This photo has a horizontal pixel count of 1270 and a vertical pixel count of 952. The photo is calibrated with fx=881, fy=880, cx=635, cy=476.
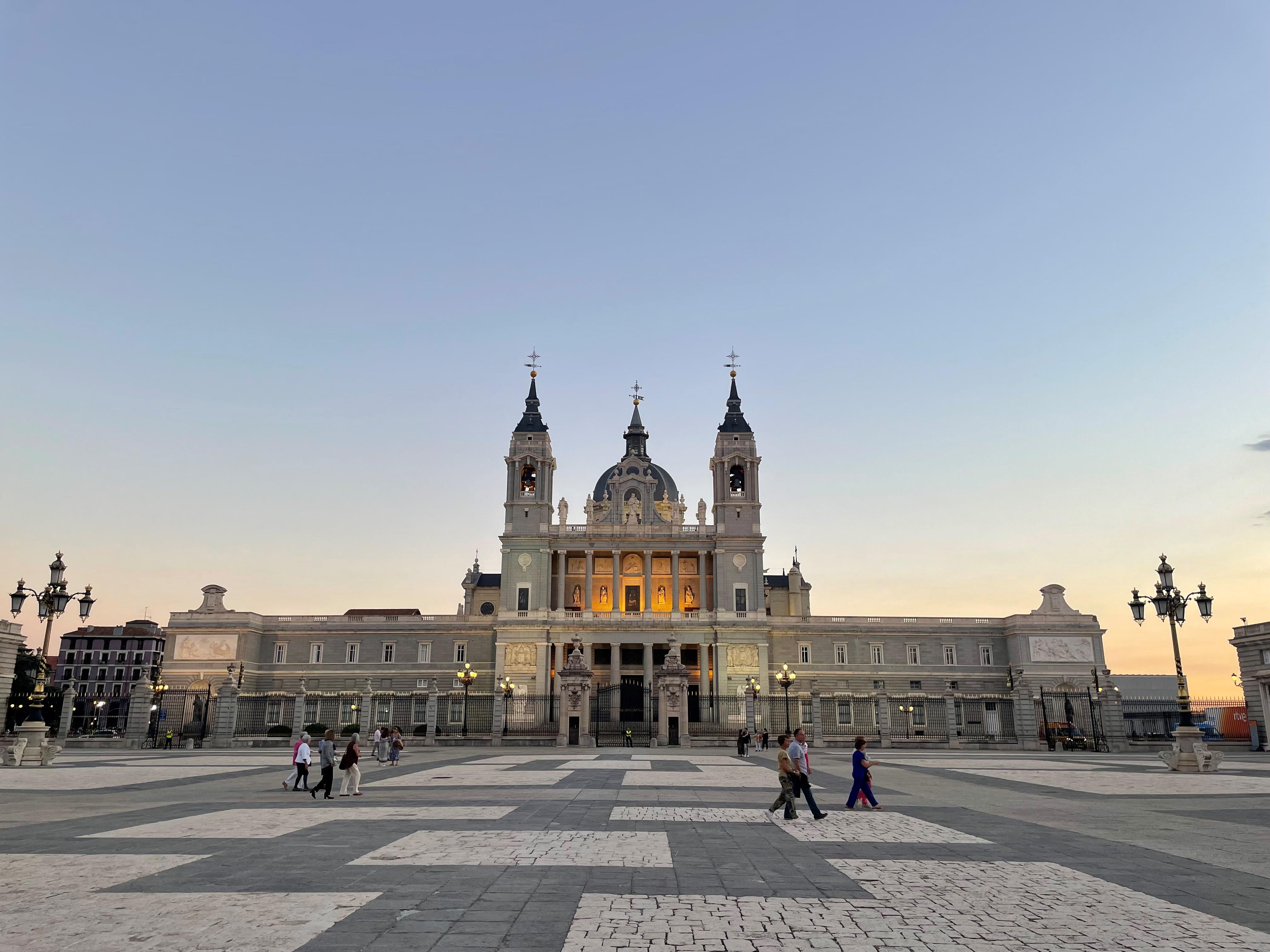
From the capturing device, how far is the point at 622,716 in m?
65.3

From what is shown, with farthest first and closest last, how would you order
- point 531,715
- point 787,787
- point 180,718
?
point 180,718 → point 531,715 → point 787,787

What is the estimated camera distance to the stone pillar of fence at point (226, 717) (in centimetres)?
4675

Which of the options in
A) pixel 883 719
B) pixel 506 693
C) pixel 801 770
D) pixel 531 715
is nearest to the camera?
pixel 801 770

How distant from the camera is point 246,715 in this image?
66.9m

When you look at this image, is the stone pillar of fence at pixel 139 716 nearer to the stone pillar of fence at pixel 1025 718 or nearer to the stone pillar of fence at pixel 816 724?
the stone pillar of fence at pixel 816 724

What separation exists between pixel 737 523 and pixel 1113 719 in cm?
3792

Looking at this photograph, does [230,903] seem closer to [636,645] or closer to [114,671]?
[636,645]

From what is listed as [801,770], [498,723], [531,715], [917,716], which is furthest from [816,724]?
[801,770]

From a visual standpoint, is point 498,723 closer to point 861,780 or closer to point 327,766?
point 327,766

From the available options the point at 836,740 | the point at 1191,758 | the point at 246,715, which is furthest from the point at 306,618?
the point at 1191,758

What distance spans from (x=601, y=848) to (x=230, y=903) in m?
4.71

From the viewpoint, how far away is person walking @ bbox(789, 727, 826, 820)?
568 inches

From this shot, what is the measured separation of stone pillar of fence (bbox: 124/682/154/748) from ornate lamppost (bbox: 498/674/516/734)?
655 inches

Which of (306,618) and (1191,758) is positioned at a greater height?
(306,618)
